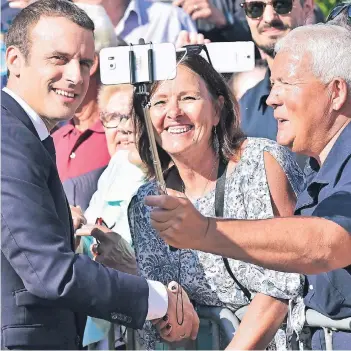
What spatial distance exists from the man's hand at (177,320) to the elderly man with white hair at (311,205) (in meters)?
0.59

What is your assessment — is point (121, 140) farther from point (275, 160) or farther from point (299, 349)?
point (299, 349)

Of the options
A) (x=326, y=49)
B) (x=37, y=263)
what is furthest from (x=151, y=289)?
(x=326, y=49)

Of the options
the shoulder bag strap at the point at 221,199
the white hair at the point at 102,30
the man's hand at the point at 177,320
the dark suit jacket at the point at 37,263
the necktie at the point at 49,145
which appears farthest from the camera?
the white hair at the point at 102,30

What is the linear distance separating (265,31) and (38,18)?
74.3 inches

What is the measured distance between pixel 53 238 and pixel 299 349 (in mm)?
1157

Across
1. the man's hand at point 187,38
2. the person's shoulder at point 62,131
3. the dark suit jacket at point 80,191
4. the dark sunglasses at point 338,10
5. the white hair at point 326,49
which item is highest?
the man's hand at point 187,38

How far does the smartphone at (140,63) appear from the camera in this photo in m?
3.06

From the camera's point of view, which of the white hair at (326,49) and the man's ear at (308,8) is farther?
the man's ear at (308,8)

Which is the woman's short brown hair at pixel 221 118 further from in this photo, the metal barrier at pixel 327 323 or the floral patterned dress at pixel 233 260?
the metal barrier at pixel 327 323

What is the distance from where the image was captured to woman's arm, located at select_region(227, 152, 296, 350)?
14.0 ft

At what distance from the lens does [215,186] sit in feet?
14.9

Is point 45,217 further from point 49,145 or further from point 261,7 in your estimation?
point 261,7

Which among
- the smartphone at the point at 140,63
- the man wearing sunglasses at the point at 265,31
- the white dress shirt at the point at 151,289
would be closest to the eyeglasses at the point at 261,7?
the man wearing sunglasses at the point at 265,31

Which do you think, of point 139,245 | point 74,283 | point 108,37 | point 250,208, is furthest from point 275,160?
point 108,37
